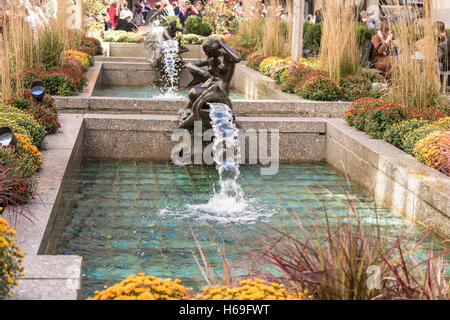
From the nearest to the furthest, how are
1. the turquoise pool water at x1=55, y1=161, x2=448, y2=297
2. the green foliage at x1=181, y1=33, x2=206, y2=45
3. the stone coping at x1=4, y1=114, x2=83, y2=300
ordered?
the stone coping at x1=4, y1=114, x2=83, y2=300 → the turquoise pool water at x1=55, y1=161, x2=448, y2=297 → the green foliage at x1=181, y1=33, x2=206, y2=45

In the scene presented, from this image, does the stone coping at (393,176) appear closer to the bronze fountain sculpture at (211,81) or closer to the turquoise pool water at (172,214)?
the turquoise pool water at (172,214)

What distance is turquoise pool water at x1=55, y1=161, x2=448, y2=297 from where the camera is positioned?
4.49m

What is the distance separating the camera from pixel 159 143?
26.0 feet

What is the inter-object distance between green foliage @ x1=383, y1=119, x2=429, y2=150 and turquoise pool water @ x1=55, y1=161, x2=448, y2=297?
2.21ft

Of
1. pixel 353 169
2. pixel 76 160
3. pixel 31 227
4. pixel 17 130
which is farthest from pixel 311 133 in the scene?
pixel 31 227

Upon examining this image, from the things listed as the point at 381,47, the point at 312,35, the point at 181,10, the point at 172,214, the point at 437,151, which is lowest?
the point at 172,214

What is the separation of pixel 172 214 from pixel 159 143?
240 cm

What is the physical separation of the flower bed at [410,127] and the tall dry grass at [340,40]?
2145 mm

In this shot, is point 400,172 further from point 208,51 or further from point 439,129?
point 208,51

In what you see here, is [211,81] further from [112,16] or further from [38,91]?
[112,16]

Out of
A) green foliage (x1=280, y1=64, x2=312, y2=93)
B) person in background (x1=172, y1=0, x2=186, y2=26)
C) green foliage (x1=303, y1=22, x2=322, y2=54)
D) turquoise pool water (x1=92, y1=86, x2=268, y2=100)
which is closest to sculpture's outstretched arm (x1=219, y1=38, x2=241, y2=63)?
green foliage (x1=280, y1=64, x2=312, y2=93)

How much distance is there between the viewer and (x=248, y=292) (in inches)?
109

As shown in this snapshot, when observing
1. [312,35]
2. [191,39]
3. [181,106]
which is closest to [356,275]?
[181,106]

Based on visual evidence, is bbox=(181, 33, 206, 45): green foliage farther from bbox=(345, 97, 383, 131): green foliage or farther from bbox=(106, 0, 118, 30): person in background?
bbox=(345, 97, 383, 131): green foliage
